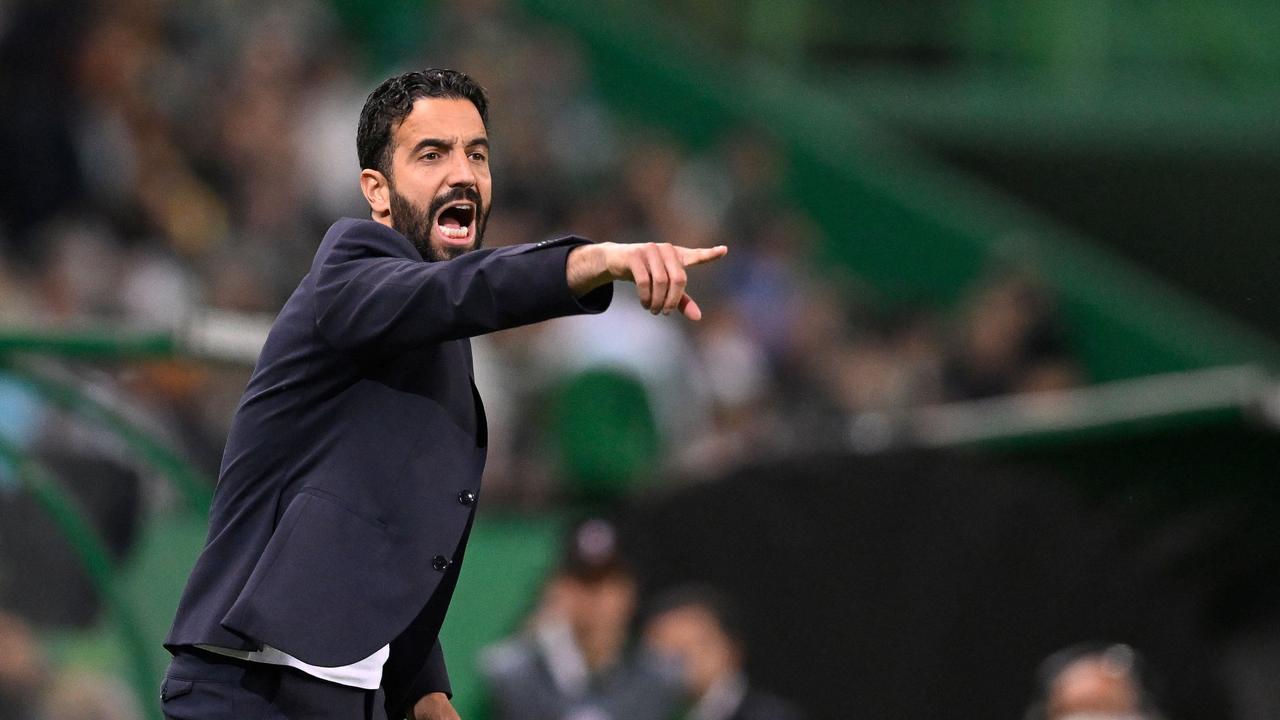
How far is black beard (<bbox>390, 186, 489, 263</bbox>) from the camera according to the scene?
10.6ft

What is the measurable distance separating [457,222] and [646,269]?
0.66 metres

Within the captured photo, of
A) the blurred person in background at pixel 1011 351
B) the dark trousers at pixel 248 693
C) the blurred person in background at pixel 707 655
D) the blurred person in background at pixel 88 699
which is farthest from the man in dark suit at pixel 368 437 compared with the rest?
the blurred person in background at pixel 1011 351

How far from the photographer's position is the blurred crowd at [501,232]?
804cm

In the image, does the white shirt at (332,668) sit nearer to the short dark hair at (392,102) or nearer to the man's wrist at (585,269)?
the man's wrist at (585,269)

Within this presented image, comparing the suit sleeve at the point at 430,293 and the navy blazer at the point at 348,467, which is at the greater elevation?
the suit sleeve at the point at 430,293

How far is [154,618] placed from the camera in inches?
213

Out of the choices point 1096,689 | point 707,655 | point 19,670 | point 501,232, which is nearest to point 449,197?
point 19,670

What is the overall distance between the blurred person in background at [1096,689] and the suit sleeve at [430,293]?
15.0 ft

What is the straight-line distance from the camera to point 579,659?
22.3ft

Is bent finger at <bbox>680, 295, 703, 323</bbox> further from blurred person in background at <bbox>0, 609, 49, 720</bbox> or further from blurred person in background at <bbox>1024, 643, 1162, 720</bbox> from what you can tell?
blurred person in background at <bbox>1024, 643, 1162, 720</bbox>

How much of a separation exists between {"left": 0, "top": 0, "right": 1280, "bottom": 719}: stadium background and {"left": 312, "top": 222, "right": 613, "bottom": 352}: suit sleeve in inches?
87.5

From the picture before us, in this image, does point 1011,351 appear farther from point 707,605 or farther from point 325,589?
point 325,589

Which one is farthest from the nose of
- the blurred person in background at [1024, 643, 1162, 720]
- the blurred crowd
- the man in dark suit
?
the blurred person in background at [1024, 643, 1162, 720]

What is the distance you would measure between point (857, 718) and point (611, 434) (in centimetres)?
152
